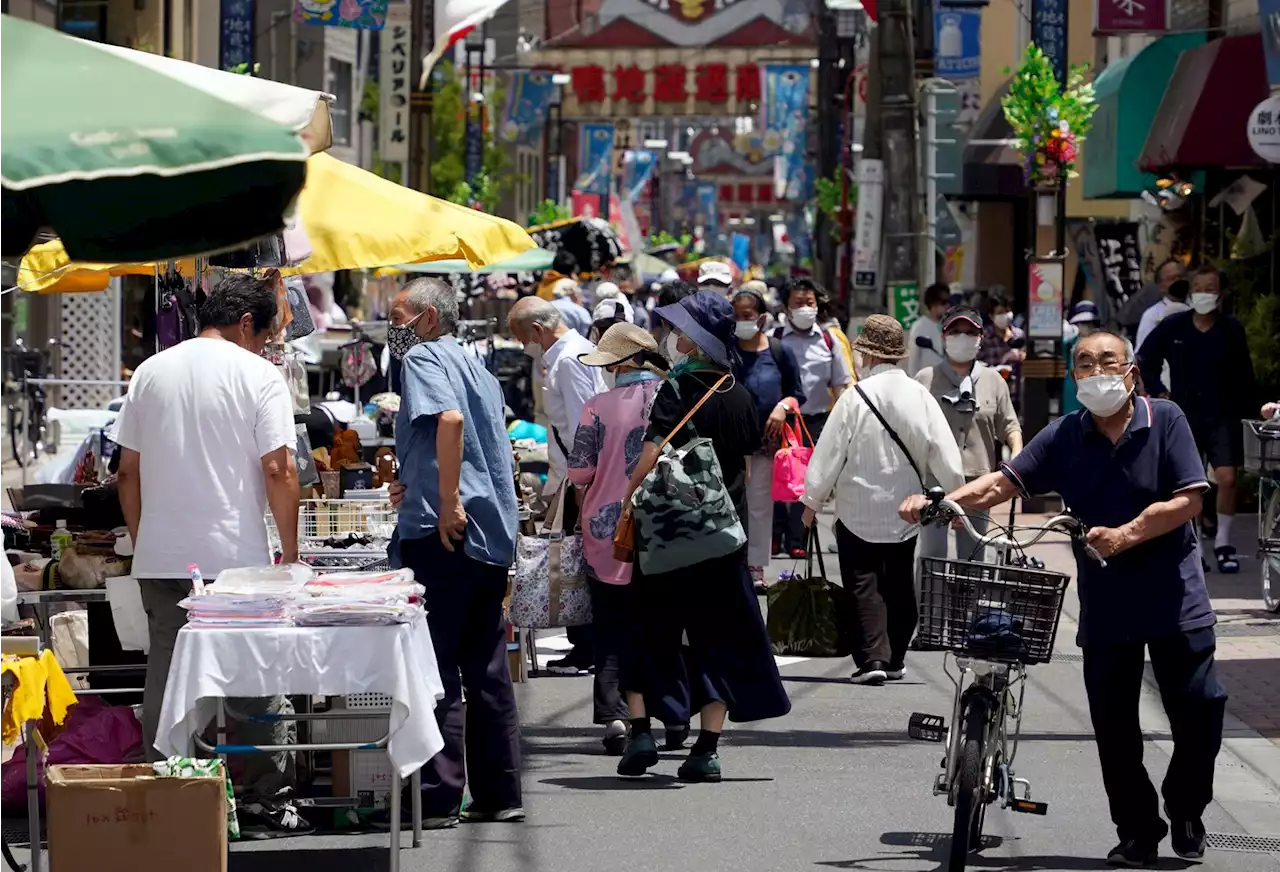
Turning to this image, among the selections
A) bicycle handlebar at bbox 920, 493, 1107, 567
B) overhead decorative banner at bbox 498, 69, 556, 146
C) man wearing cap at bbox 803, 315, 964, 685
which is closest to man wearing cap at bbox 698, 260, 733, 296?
man wearing cap at bbox 803, 315, 964, 685

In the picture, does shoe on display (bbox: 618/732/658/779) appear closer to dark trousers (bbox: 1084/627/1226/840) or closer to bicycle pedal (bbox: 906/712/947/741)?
bicycle pedal (bbox: 906/712/947/741)

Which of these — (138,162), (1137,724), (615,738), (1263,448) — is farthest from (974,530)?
(1263,448)

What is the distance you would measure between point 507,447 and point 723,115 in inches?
2618

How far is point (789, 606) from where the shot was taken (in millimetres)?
11953

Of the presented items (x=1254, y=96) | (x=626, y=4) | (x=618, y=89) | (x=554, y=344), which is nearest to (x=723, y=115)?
(x=618, y=89)

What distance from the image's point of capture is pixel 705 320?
9289 mm

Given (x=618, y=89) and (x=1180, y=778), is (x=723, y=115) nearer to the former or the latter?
(x=618, y=89)

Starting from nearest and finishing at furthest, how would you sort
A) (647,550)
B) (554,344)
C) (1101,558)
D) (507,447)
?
(1101,558) → (507,447) → (647,550) → (554,344)

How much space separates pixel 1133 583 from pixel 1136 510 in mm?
248

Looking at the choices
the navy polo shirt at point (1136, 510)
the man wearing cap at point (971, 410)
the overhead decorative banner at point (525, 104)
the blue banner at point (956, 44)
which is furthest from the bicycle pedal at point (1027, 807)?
the overhead decorative banner at point (525, 104)

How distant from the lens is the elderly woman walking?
9.03 m

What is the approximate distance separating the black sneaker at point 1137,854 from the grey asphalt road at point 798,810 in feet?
0.23

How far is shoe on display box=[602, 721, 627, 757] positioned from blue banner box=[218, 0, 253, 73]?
19.8 meters

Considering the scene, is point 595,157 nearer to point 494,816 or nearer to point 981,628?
point 494,816
